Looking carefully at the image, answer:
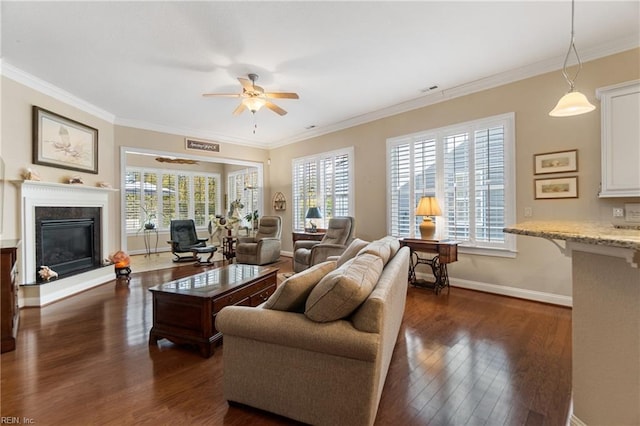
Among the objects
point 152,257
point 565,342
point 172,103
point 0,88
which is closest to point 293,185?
point 172,103

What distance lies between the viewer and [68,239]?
443cm

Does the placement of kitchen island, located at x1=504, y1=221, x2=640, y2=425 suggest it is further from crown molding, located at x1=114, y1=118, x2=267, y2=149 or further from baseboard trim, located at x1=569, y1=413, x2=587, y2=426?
crown molding, located at x1=114, y1=118, x2=267, y2=149

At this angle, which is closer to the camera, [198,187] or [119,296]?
[119,296]

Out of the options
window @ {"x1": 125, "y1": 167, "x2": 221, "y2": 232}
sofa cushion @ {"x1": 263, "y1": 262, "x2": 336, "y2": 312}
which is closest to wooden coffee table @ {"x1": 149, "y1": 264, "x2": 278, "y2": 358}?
sofa cushion @ {"x1": 263, "y1": 262, "x2": 336, "y2": 312}

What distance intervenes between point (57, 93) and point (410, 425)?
19.1 feet

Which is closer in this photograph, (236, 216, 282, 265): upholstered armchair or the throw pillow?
the throw pillow

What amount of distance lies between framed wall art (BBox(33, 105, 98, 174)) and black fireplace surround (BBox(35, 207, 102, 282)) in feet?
2.26

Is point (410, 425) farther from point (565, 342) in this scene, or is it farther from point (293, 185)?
point (293, 185)

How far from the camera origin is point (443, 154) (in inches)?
175

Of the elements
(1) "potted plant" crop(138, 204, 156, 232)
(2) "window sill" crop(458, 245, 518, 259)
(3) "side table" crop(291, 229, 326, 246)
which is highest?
(1) "potted plant" crop(138, 204, 156, 232)

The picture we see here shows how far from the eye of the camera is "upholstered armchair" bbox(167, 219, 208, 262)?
6.70 m

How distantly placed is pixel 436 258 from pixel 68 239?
223 inches

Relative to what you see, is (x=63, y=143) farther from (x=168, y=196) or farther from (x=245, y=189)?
(x=245, y=189)

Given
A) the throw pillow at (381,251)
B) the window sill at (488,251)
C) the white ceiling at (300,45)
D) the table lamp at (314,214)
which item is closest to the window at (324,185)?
the table lamp at (314,214)
